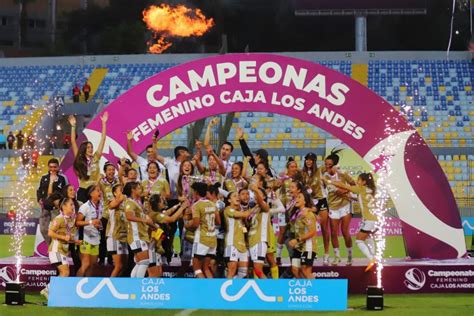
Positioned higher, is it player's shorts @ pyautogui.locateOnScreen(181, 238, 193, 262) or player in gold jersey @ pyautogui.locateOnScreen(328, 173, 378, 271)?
player in gold jersey @ pyautogui.locateOnScreen(328, 173, 378, 271)

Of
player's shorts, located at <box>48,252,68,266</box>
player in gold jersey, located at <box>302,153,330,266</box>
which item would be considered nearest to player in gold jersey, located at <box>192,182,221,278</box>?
player's shorts, located at <box>48,252,68,266</box>

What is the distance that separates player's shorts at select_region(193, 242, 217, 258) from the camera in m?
15.6

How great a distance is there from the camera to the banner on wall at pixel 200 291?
1409 centimetres

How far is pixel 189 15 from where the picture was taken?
59.4m

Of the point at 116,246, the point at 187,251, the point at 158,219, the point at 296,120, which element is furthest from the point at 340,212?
the point at 296,120

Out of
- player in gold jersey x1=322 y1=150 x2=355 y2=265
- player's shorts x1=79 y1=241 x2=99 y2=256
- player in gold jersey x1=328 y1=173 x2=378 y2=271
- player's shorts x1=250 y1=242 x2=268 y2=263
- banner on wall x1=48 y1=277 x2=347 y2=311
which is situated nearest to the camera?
banner on wall x1=48 y1=277 x2=347 y2=311

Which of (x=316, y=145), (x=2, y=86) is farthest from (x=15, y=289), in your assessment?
(x=2, y=86)

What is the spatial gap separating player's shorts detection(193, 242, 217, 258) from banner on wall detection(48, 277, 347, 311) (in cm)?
120

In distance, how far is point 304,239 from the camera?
15359mm

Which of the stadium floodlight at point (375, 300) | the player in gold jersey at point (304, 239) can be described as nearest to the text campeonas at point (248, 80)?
the player in gold jersey at point (304, 239)

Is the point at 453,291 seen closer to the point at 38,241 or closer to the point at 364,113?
the point at 364,113

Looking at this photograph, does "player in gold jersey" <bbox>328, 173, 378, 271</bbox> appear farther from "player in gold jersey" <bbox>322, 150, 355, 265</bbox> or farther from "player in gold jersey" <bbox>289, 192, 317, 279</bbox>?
"player in gold jersey" <bbox>289, 192, 317, 279</bbox>

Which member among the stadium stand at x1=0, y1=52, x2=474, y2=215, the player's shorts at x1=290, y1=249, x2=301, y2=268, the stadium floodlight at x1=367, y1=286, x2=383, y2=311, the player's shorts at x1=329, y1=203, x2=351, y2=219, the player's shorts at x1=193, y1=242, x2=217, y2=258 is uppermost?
the stadium stand at x1=0, y1=52, x2=474, y2=215

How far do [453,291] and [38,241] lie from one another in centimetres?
681
